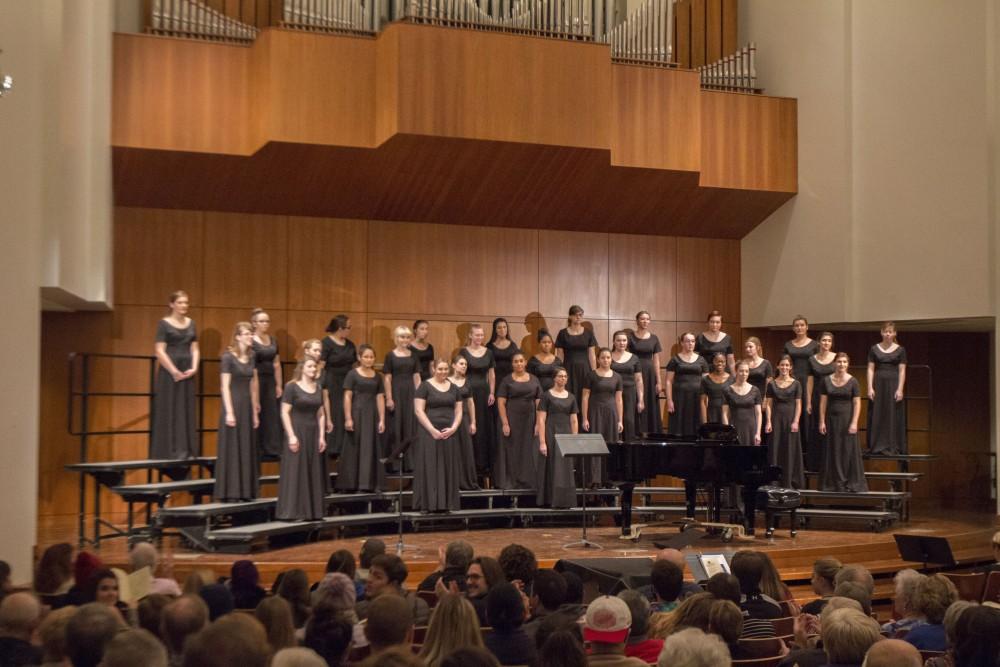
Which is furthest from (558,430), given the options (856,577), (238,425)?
(856,577)

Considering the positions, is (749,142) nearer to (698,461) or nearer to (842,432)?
(842,432)

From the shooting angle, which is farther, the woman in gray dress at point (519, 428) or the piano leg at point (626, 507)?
the woman in gray dress at point (519, 428)

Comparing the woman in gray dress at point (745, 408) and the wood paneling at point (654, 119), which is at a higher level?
the wood paneling at point (654, 119)

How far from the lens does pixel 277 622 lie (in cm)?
315

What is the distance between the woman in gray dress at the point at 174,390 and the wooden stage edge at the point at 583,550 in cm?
65

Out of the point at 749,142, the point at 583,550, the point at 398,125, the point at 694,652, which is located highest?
the point at 749,142

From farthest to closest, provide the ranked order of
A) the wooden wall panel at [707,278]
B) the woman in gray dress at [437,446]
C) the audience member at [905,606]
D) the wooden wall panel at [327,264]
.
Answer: the wooden wall panel at [707,278], the wooden wall panel at [327,264], the woman in gray dress at [437,446], the audience member at [905,606]

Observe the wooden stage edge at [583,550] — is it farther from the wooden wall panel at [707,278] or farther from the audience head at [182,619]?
the audience head at [182,619]

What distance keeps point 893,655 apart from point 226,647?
1471 mm

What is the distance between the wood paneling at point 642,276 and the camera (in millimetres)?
11688

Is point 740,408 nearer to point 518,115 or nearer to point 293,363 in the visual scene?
point 518,115

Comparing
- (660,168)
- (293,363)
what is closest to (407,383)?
(293,363)

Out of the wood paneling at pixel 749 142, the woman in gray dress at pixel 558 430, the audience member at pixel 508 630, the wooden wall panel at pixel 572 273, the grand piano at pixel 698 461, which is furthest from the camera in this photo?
the wooden wall panel at pixel 572 273

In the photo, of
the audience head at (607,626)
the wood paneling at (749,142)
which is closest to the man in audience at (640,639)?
the audience head at (607,626)
